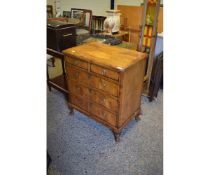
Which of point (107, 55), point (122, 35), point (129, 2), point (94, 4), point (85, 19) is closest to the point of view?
point (107, 55)

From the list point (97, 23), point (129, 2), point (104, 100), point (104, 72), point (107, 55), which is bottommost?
point (104, 100)

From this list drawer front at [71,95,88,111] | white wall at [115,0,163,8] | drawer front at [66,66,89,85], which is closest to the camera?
drawer front at [66,66,89,85]

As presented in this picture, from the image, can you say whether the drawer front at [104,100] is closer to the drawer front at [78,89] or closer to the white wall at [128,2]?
the drawer front at [78,89]

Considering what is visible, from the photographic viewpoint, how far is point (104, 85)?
1.70 meters

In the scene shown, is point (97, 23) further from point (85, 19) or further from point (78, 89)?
point (78, 89)

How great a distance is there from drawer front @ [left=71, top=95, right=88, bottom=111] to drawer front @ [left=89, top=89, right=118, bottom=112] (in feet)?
0.48

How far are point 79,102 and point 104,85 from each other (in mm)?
475

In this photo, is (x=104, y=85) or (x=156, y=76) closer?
(x=104, y=85)

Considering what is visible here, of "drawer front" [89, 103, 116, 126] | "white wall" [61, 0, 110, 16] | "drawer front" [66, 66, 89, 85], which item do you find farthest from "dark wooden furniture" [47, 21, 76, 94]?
"white wall" [61, 0, 110, 16]

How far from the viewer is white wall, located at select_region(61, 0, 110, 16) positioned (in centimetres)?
406

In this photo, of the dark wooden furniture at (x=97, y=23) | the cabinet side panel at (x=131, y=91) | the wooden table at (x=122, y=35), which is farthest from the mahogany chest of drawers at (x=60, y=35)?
the dark wooden furniture at (x=97, y=23)

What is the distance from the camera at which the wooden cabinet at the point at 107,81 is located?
1.60 meters

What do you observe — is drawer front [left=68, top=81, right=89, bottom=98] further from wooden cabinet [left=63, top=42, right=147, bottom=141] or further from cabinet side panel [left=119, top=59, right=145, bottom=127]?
cabinet side panel [left=119, top=59, right=145, bottom=127]

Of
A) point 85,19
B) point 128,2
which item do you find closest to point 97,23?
point 85,19
